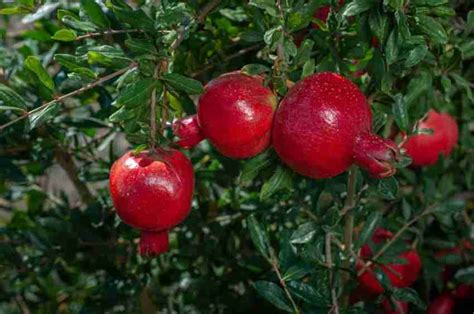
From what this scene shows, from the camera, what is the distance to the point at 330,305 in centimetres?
94

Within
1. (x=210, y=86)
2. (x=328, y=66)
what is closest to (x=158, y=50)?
(x=210, y=86)

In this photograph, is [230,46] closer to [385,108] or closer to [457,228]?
[385,108]

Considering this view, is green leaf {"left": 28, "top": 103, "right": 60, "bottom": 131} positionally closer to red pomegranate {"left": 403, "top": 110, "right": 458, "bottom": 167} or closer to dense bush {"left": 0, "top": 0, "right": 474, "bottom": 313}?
dense bush {"left": 0, "top": 0, "right": 474, "bottom": 313}

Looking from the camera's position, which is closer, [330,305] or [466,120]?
[330,305]

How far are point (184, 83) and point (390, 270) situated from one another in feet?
1.56

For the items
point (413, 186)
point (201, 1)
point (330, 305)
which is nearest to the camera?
point (330, 305)

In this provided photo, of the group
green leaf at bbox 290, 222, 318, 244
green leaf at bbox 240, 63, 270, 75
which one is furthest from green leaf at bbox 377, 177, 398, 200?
green leaf at bbox 240, 63, 270, 75

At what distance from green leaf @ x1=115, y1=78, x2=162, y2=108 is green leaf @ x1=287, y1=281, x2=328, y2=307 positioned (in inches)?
12.4

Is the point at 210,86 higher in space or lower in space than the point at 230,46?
higher

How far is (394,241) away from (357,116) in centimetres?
44

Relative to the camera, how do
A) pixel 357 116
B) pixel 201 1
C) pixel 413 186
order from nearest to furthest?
pixel 357 116, pixel 201 1, pixel 413 186

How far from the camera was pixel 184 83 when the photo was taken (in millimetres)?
814

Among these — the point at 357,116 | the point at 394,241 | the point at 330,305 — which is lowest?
the point at 394,241

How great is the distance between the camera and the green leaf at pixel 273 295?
0.97 m
